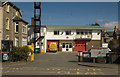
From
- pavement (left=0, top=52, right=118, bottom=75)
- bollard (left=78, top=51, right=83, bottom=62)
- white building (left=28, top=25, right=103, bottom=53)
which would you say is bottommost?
pavement (left=0, top=52, right=118, bottom=75)

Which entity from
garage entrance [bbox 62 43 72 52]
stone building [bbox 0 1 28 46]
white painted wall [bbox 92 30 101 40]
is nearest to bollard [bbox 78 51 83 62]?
stone building [bbox 0 1 28 46]

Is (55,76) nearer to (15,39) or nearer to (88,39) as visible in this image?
(15,39)

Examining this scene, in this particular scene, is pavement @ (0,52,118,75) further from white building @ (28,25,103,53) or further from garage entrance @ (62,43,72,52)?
garage entrance @ (62,43,72,52)

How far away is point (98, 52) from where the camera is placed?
704 inches

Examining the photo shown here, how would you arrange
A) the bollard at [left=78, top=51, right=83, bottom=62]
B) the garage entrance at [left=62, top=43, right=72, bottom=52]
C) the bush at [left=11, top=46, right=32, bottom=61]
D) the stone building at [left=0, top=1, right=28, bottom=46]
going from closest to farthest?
the bollard at [left=78, top=51, right=83, bottom=62] < the bush at [left=11, top=46, right=32, bottom=61] < the stone building at [left=0, top=1, right=28, bottom=46] < the garage entrance at [left=62, top=43, right=72, bottom=52]

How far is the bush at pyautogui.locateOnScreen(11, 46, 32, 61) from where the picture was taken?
62.2 feet

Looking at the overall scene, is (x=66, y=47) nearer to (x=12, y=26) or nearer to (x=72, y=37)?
(x=72, y=37)

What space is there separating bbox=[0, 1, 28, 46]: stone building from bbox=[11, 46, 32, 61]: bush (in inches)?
241

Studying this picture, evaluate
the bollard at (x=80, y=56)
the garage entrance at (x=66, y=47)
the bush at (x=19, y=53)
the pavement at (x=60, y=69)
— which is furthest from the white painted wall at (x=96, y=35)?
the pavement at (x=60, y=69)

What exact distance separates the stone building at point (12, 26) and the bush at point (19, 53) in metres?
6.13

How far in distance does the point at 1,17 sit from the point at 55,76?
16955mm

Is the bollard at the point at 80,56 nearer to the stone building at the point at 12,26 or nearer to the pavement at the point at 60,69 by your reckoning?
the pavement at the point at 60,69

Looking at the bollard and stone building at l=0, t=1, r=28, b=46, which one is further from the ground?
stone building at l=0, t=1, r=28, b=46

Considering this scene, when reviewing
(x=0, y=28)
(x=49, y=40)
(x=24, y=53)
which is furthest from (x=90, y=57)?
(x=49, y=40)
